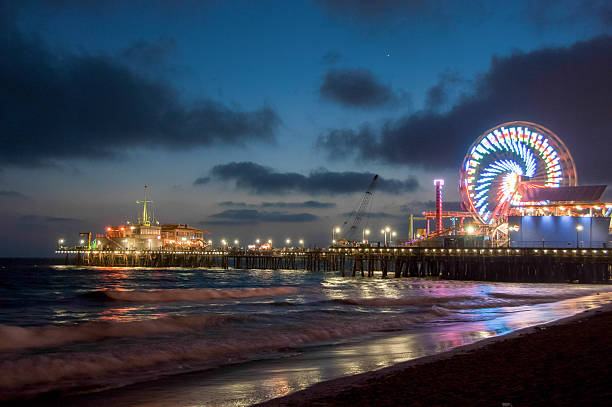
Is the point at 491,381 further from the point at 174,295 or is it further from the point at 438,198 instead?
the point at 438,198

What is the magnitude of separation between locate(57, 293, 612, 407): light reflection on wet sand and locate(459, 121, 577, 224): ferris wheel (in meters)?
58.0

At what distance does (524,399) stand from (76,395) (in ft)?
24.0

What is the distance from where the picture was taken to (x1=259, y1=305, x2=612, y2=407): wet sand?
5.97m

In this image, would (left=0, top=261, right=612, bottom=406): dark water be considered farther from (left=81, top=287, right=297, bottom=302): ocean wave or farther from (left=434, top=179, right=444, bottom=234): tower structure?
(left=434, top=179, right=444, bottom=234): tower structure

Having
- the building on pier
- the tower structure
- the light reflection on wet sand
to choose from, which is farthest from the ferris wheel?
the building on pier

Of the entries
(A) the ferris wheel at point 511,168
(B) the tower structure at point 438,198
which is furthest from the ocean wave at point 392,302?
(B) the tower structure at point 438,198

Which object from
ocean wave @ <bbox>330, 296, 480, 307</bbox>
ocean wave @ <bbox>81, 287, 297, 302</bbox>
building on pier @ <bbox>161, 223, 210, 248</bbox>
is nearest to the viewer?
ocean wave @ <bbox>330, 296, 480, 307</bbox>

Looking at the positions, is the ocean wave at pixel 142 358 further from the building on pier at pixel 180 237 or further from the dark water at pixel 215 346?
the building on pier at pixel 180 237

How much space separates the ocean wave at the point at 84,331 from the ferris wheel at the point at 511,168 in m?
59.6

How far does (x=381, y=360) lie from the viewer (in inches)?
416

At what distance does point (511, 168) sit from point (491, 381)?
6786 centimetres

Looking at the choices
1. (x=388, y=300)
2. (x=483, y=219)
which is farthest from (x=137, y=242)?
(x=388, y=300)

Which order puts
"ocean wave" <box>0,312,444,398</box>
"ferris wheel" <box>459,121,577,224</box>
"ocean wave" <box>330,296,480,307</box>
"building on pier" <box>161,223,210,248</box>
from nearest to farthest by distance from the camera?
"ocean wave" <box>0,312,444,398</box>
"ocean wave" <box>330,296,480,307</box>
"ferris wheel" <box>459,121,577,224</box>
"building on pier" <box>161,223,210,248</box>

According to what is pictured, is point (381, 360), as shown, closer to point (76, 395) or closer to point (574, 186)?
point (76, 395)
